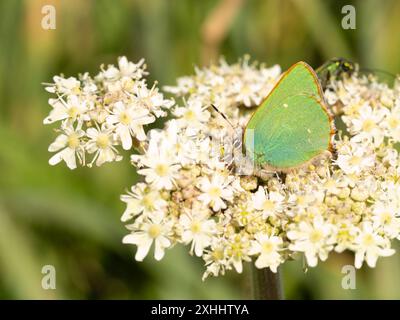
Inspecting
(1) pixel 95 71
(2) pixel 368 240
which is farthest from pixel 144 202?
(1) pixel 95 71

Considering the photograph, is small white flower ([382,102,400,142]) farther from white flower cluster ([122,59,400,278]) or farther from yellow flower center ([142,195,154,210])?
yellow flower center ([142,195,154,210])

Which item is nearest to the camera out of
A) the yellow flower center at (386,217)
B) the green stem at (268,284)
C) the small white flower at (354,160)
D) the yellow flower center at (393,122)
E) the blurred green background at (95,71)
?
the yellow flower center at (386,217)

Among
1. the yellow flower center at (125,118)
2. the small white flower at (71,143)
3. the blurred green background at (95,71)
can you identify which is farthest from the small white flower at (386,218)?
the blurred green background at (95,71)

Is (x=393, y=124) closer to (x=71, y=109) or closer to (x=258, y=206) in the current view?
(x=258, y=206)

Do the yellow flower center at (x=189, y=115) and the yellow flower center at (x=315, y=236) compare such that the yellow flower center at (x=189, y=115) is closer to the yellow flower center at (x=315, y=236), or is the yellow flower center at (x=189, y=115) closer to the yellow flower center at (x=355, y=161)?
the yellow flower center at (x=355, y=161)

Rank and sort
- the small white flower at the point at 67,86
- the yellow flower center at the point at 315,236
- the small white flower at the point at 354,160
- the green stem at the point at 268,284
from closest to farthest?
1. the yellow flower center at the point at 315,236
2. the small white flower at the point at 354,160
3. the green stem at the point at 268,284
4. the small white flower at the point at 67,86

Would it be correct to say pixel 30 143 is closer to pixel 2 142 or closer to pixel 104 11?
pixel 2 142

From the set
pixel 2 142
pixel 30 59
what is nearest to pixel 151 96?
pixel 2 142
